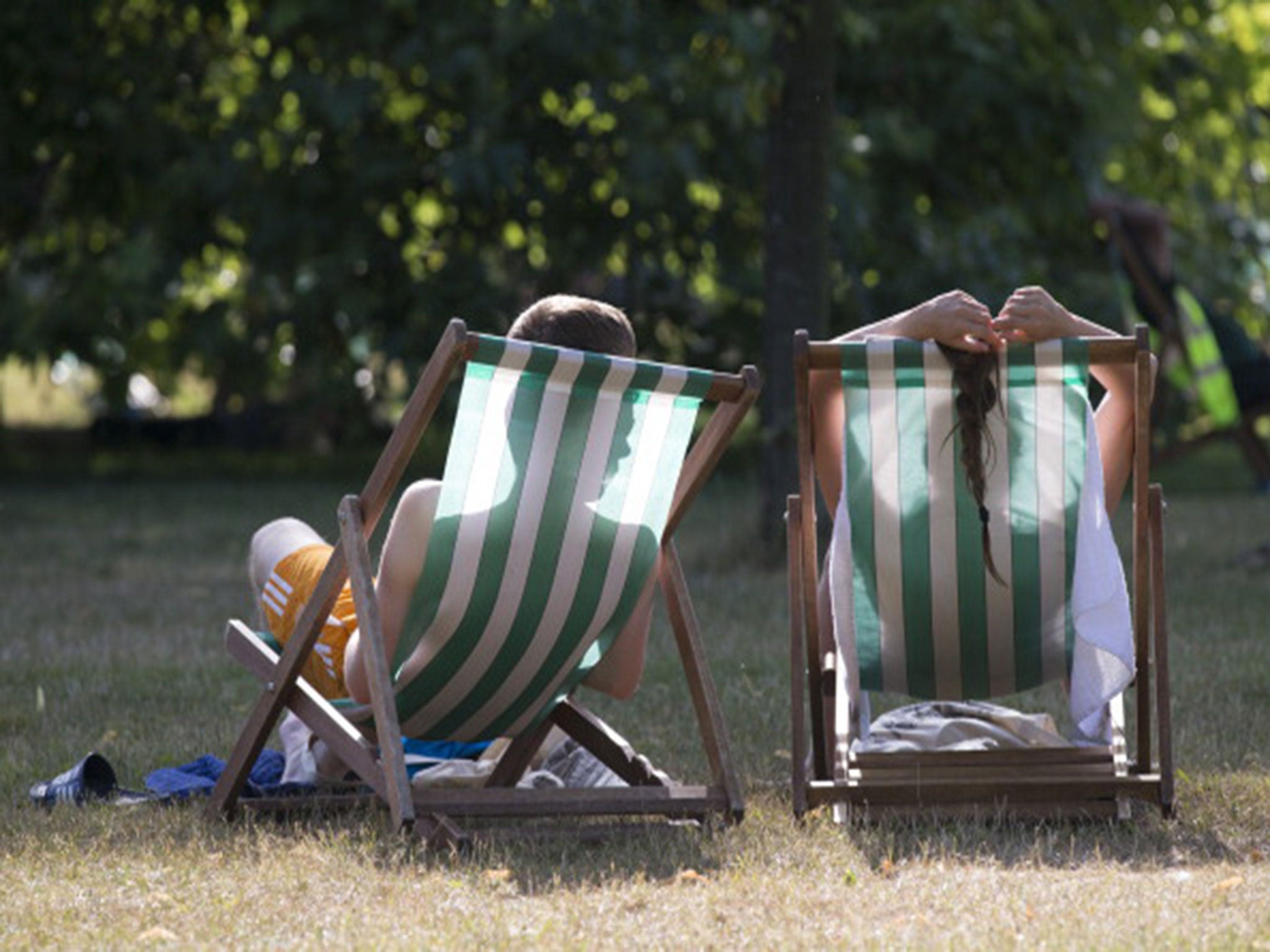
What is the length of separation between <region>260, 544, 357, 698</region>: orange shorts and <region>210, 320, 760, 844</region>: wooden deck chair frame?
3.9 inches

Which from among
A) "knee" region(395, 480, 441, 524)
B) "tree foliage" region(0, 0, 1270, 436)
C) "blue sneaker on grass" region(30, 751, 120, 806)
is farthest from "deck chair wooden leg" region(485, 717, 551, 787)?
"tree foliage" region(0, 0, 1270, 436)

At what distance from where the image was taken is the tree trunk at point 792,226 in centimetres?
841

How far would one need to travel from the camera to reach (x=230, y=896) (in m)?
3.50

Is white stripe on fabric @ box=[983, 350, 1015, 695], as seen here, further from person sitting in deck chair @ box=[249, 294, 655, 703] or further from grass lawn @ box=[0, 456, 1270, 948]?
person sitting in deck chair @ box=[249, 294, 655, 703]

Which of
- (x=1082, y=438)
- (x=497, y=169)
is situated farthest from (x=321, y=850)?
(x=497, y=169)

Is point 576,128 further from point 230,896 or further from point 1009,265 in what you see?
point 230,896

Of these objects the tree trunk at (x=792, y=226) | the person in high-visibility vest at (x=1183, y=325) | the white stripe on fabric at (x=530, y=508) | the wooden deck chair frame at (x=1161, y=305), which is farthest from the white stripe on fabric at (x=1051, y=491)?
the wooden deck chair frame at (x=1161, y=305)

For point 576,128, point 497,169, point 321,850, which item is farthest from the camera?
point 576,128

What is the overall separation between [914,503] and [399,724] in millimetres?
1080

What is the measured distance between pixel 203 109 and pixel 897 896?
11.6m

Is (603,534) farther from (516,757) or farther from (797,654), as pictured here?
(516,757)

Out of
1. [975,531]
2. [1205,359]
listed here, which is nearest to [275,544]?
[975,531]

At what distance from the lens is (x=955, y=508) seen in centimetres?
413

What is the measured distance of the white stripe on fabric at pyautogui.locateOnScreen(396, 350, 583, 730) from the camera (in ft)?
12.7
